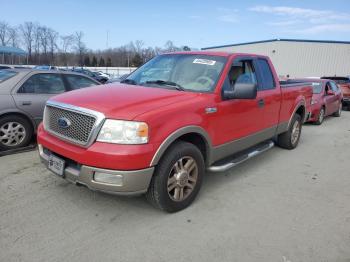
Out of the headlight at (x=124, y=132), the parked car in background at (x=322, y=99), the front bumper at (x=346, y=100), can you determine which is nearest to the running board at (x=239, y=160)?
the headlight at (x=124, y=132)

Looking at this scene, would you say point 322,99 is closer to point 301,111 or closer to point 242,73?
point 301,111

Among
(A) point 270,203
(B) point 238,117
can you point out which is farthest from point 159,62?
(A) point 270,203

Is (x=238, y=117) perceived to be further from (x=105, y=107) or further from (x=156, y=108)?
(x=105, y=107)

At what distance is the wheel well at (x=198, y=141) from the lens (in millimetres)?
3721

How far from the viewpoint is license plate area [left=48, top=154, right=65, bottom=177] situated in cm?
336

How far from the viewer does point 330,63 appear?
33.2 meters

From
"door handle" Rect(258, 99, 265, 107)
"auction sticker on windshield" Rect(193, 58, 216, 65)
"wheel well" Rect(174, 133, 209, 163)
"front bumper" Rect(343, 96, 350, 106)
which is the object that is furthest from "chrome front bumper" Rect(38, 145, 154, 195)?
"front bumper" Rect(343, 96, 350, 106)

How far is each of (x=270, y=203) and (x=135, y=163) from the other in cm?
200

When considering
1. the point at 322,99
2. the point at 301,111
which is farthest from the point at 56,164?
the point at 322,99

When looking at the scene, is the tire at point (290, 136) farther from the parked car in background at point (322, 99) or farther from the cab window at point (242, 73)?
the parked car in background at point (322, 99)

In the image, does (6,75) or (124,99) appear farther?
(6,75)

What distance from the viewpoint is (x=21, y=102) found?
229 inches

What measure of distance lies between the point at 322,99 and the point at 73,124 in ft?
31.5

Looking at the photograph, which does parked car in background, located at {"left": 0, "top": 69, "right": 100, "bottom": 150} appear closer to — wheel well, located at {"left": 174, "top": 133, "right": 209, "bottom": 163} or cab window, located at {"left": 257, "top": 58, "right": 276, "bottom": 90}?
wheel well, located at {"left": 174, "top": 133, "right": 209, "bottom": 163}
